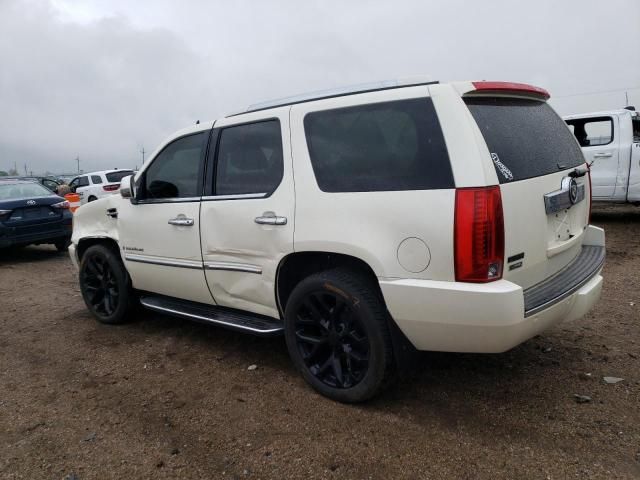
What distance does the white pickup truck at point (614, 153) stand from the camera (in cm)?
821

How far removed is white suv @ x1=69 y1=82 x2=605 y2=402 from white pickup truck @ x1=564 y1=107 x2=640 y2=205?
5.77 metres

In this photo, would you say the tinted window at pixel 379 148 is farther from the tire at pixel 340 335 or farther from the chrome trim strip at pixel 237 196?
the tire at pixel 340 335

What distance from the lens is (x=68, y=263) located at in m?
8.44

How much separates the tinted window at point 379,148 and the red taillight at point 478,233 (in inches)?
5.8

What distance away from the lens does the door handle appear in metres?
3.65

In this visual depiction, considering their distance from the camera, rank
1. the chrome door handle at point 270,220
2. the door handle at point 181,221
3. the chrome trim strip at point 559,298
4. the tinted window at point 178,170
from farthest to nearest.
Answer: the tinted window at point 178,170
the door handle at point 181,221
the chrome door handle at point 270,220
the chrome trim strip at point 559,298

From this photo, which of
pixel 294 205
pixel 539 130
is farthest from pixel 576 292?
pixel 294 205

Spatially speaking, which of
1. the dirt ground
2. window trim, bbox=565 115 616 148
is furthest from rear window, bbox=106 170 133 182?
the dirt ground

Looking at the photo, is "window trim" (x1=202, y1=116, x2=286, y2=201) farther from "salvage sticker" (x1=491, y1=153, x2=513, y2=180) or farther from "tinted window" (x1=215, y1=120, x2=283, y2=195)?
"salvage sticker" (x1=491, y1=153, x2=513, y2=180)

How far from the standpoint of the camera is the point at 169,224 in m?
3.82

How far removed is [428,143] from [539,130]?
35.2 inches

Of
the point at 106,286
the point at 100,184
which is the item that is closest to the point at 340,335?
the point at 106,286

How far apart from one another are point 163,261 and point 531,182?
2739 mm

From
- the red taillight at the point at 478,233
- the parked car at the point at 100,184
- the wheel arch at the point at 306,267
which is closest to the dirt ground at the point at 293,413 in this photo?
the wheel arch at the point at 306,267
